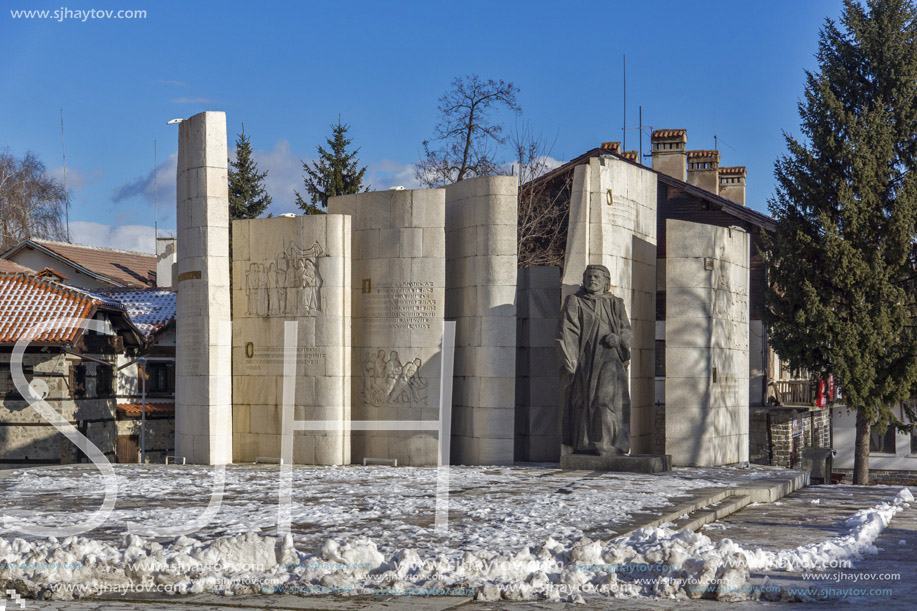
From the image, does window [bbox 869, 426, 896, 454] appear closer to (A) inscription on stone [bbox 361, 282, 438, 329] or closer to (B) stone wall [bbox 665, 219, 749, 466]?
(B) stone wall [bbox 665, 219, 749, 466]

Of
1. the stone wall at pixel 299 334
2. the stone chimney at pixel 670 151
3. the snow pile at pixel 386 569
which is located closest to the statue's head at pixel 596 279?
the stone wall at pixel 299 334

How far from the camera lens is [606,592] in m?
6.67

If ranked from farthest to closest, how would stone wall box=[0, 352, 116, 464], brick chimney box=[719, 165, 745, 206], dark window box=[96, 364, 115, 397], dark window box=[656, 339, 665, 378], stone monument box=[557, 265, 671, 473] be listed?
1. brick chimney box=[719, 165, 745, 206]
2. dark window box=[656, 339, 665, 378]
3. dark window box=[96, 364, 115, 397]
4. stone wall box=[0, 352, 116, 464]
5. stone monument box=[557, 265, 671, 473]

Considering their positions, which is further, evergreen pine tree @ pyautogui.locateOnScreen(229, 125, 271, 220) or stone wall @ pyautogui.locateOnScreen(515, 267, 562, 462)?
evergreen pine tree @ pyautogui.locateOnScreen(229, 125, 271, 220)

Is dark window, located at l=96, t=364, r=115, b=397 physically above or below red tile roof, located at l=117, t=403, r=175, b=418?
above

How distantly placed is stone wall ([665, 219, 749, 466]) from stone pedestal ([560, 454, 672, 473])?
5.03 ft

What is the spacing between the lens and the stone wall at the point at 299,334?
1628cm

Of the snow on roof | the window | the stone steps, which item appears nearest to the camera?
the stone steps

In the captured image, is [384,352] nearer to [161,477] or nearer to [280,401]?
[280,401]

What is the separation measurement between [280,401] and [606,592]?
34.4ft

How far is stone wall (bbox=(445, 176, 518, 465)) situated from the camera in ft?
52.9

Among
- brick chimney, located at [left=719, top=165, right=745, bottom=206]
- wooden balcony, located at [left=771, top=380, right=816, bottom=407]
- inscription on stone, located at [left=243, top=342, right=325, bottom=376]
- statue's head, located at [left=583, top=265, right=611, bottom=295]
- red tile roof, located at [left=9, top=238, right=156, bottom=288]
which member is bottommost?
wooden balcony, located at [left=771, top=380, right=816, bottom=407]

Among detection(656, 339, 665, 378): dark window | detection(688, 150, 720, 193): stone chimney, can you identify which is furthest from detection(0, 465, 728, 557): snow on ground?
detection(688, 150, 720, 193): stone chimney

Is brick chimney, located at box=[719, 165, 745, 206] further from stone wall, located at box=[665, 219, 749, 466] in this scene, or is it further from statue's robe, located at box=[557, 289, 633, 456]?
statue's robe, located at box=[557, 289, 633, 456]
